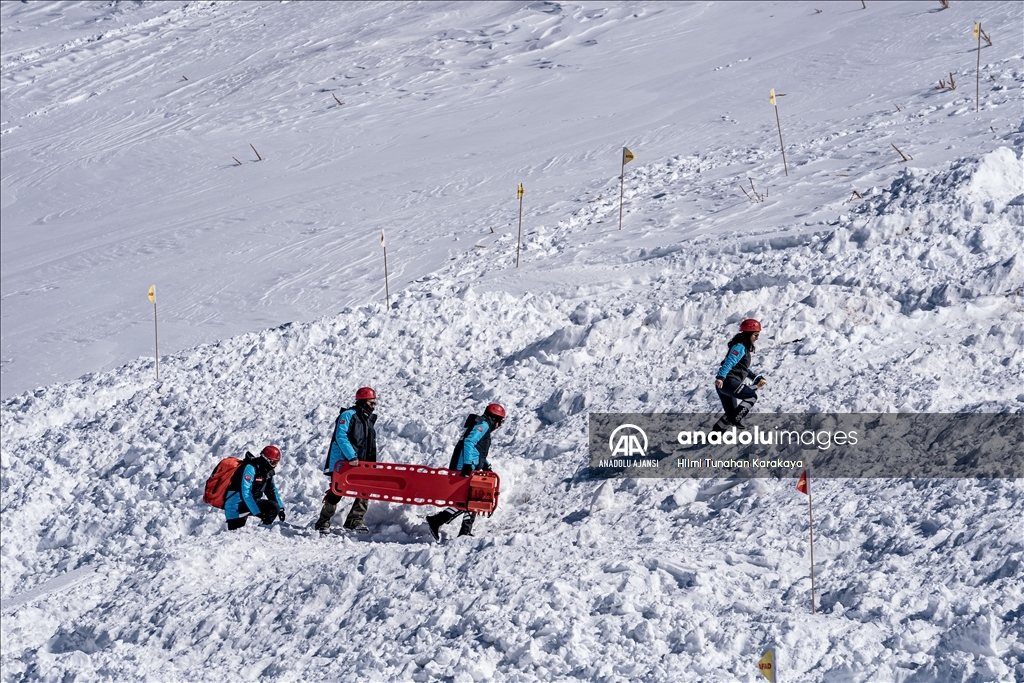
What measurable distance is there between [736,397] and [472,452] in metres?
2.51

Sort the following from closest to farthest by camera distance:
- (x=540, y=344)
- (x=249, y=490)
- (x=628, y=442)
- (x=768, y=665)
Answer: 1. (x=768, y=665)
2. (x=249, y=490)
3. (x=628, y=442)
4. (x=540, y=344)

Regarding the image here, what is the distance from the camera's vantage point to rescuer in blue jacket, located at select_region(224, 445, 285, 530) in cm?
1086

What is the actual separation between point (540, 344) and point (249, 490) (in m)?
4.23

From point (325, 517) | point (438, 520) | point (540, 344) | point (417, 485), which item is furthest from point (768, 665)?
point (540, 344)

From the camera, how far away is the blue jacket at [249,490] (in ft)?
35.7

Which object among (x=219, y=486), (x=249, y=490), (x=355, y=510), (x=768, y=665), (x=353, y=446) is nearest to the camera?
(x=768, y=665)

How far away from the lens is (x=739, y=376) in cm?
1052

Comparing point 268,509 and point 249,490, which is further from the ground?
point 249,490

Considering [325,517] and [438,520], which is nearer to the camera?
[438,520]

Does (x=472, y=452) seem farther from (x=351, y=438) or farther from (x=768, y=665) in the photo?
(x=768, y=665)

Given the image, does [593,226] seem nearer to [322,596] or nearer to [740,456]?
[740,456]

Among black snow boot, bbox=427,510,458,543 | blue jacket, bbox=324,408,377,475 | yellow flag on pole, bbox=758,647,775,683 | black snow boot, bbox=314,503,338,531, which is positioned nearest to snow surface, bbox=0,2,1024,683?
black snow boot, bbox=314,503,338,531

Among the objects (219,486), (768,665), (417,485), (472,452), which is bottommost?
(768,665)

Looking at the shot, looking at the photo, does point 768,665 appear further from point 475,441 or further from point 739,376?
point 475,441
